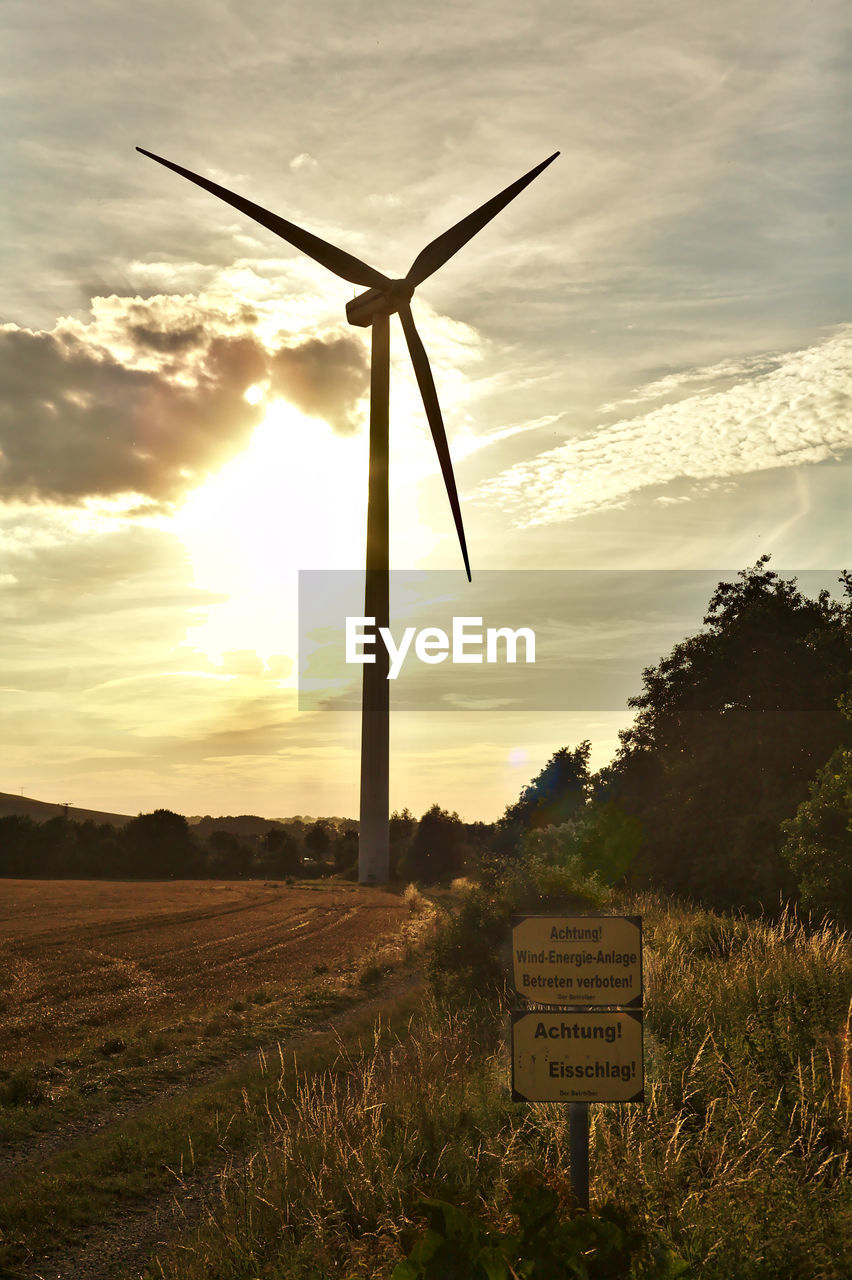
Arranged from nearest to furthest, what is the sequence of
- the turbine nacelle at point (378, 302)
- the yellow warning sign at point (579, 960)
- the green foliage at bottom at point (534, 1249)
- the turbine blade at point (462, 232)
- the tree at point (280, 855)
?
1. the green foliage at bottom at point (534, 1249)
2. the yellow warning sign at point (579, 960)
3. the turbine blade at point (462, 232)
4. the turbine nacelle at point (378, 302)
5. the tree at point (280, 855)

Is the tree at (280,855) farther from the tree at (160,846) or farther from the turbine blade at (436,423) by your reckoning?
the turbine blade at (436,423)

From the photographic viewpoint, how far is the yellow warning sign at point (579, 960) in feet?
26.0

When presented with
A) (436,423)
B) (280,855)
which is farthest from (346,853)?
(436,423)

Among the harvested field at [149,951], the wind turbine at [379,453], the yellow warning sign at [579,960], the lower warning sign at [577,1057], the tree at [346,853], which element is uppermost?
the wind turbine at [379,453]

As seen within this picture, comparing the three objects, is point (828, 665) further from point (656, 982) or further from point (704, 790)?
point (656, 982)

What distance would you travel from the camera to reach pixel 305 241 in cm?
3650

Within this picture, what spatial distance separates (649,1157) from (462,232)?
112ft

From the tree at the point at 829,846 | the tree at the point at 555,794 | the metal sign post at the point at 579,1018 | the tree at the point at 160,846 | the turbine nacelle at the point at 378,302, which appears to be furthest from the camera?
the tree at the point at 160,846

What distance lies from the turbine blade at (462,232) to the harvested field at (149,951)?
24536 mm

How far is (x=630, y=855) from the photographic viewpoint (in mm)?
53062

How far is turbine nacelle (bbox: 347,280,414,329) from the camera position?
3891 centimetres

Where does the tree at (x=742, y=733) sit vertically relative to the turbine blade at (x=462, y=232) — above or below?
below

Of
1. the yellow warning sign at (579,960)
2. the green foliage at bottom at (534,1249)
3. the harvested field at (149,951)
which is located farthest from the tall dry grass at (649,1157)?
the harvested field at (149,951)

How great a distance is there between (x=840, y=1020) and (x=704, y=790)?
→ 3208 centimetres
